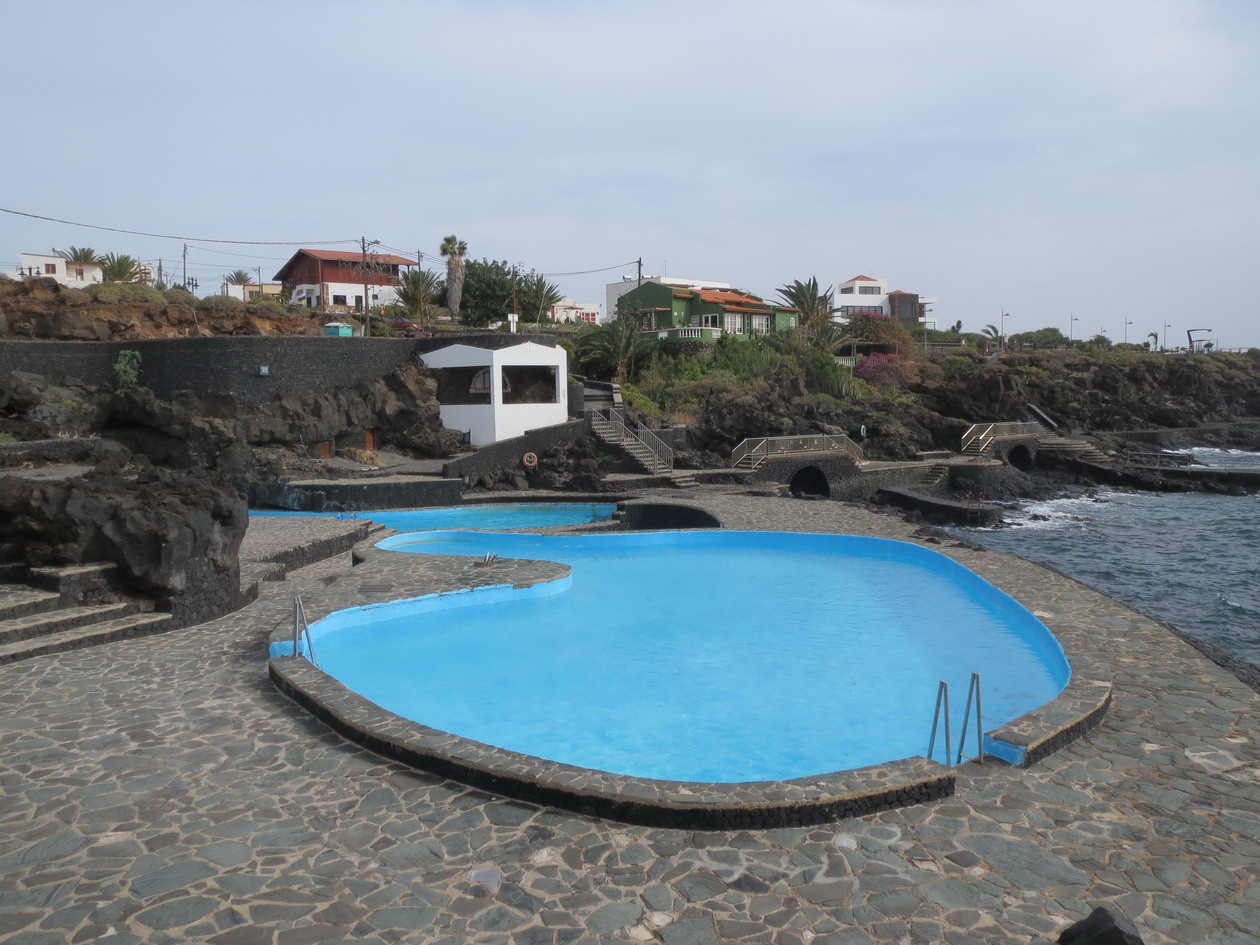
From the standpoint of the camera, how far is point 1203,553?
22828 millimetres

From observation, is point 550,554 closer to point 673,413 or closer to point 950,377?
point 673,413

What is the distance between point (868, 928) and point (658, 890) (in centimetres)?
116

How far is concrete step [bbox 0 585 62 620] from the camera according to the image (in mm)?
9094

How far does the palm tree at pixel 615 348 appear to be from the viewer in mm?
39438

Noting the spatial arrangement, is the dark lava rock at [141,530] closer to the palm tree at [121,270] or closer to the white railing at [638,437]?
the white railing at [638,437]

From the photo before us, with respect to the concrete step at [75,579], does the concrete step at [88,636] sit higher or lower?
lower

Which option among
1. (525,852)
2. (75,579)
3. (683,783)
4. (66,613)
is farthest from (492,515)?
(525,852)

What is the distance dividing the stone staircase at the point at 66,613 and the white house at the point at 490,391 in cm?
1848

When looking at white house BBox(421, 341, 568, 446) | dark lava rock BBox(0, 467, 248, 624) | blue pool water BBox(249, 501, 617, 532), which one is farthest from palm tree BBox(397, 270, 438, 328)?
dark lava rock BBox(0, 467, 248, 624)

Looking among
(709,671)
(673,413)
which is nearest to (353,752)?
(709,671)

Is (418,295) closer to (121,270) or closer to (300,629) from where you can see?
(121,270)

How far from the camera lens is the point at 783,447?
30531 millimetres

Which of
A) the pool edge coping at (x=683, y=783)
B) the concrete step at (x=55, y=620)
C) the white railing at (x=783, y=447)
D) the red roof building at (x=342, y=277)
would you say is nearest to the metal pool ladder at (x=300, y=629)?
the pool edge coping at (x=683, y=783)

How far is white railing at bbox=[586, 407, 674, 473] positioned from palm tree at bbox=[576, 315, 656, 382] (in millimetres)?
8392
